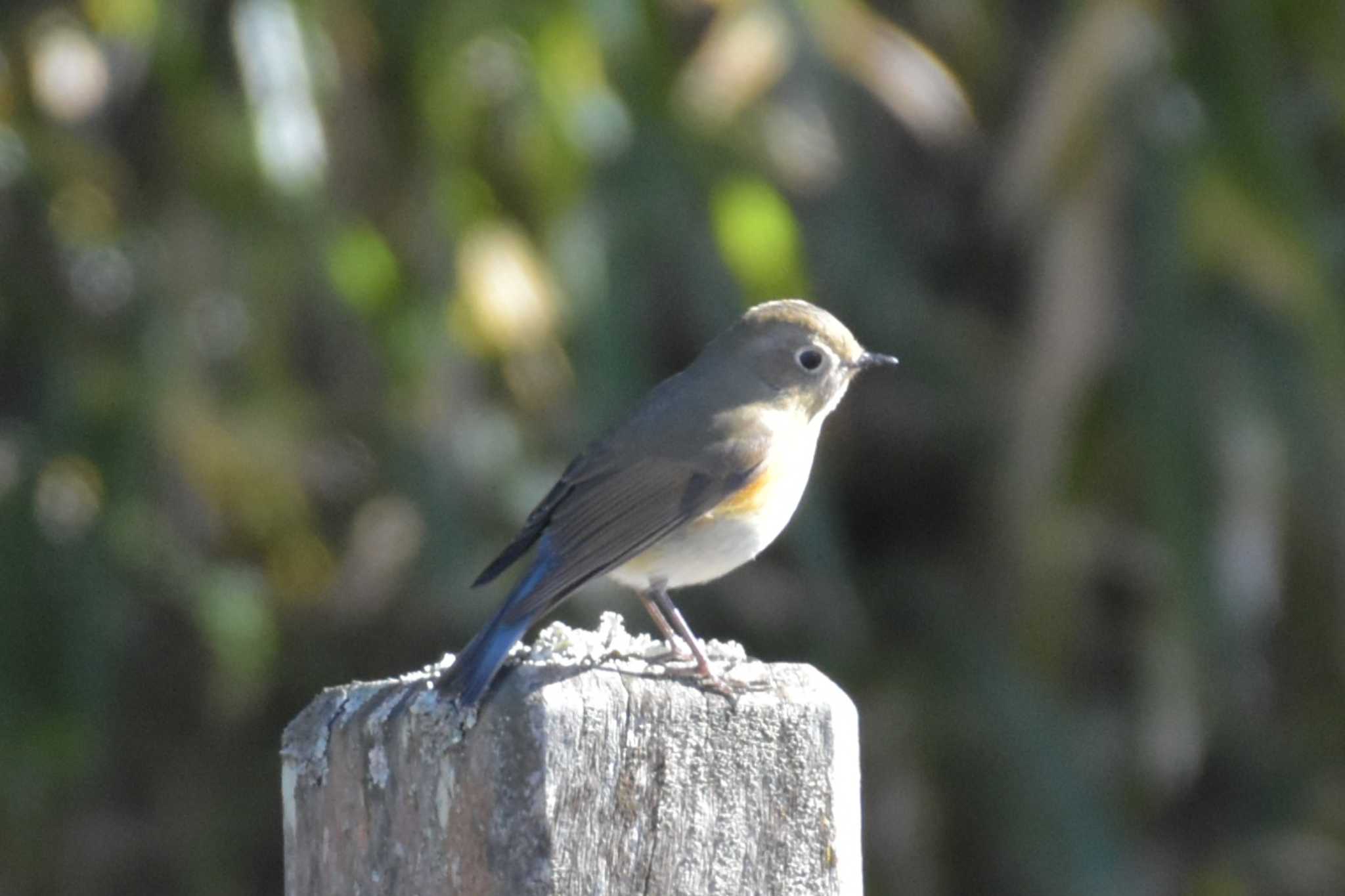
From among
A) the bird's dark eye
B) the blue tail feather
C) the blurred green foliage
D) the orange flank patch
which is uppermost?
the blurred green foliage

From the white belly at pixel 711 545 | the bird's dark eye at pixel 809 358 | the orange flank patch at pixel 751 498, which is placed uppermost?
the bird's dark eye at pixel 809 358

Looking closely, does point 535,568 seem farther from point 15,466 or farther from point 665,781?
point 15,466

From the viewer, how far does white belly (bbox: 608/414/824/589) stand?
3.30m

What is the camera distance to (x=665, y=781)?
1929mm

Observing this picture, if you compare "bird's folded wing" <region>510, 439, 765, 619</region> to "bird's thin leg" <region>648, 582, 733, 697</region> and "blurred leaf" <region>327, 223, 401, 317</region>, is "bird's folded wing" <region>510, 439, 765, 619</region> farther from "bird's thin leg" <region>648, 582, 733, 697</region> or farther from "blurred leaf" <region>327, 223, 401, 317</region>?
"blurred leaf" <region>327, 223, 401, 317</region>

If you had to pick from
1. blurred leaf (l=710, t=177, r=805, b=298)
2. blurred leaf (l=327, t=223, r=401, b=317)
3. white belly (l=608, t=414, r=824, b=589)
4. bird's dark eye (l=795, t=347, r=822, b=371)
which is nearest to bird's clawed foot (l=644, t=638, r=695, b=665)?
white belly (l=608, t=414, r=824, b=589)

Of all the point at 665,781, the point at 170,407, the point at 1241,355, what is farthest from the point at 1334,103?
the point at 665,781

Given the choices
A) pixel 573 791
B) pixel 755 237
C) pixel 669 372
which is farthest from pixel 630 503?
pixel 669 372

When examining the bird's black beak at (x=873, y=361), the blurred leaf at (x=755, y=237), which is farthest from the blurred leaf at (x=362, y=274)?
the bird's black beak at (x=873, y=361)

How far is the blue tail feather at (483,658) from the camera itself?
1.97 metres

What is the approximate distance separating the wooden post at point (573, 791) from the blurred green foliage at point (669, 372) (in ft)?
10.1

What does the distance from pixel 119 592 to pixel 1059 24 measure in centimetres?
313

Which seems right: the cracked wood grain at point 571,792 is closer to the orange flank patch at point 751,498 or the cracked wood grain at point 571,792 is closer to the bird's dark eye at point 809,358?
the orange flank patch at point 751,498

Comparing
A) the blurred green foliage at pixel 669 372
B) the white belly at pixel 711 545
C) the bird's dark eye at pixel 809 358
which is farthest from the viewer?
the blurred green foliage at pixel 669 372
